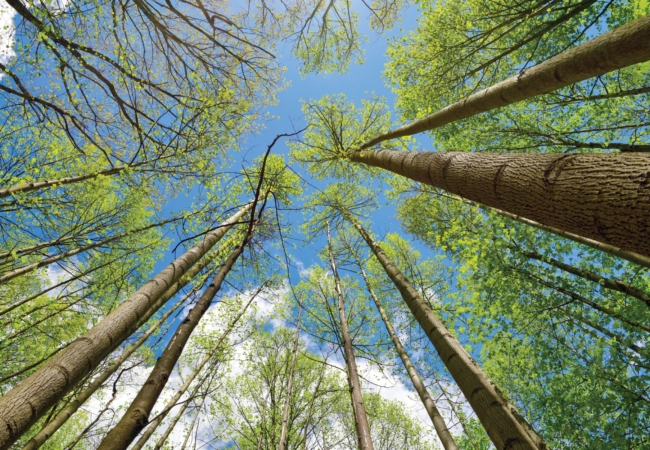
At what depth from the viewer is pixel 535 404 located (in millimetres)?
3988

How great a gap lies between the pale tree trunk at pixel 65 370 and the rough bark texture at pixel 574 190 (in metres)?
2.71

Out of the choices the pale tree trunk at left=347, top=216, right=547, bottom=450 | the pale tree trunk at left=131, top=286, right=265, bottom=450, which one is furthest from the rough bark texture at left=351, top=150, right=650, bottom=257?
the pale tree trunk at left=131, top=286, right=265, bottom=450

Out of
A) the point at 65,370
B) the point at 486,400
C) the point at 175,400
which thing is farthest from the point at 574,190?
the point at 175,400

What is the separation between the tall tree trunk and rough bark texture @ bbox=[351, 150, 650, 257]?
226 centimetres

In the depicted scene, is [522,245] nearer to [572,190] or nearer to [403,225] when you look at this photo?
[572,190]

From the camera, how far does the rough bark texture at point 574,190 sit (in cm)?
103

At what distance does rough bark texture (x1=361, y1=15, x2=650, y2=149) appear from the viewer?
2.00 m

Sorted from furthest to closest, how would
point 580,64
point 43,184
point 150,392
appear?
point 43,184, point 580,64, point 150,392

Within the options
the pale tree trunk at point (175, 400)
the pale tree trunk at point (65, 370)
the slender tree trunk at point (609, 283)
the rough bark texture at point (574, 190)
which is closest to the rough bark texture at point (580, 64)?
the rough bark texture at point (574, 190)

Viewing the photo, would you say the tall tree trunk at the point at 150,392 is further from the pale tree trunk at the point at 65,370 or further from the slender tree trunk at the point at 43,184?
the slender tree trunk at the point at 43,184

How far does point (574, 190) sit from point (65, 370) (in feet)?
9.53

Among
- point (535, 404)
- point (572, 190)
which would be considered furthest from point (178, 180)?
point (535, 404)

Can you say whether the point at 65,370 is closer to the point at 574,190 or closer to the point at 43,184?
the point at 574,190

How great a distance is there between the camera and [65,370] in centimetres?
173
